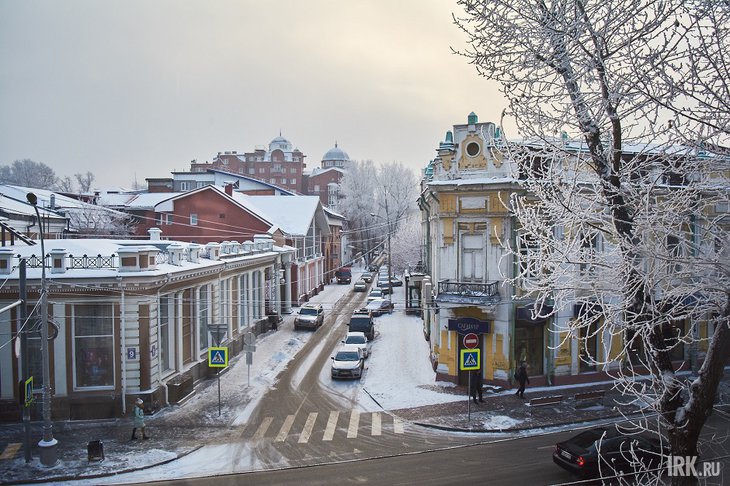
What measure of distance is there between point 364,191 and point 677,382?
87.2 meters

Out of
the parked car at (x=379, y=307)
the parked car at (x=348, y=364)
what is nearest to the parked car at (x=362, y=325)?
the parked car at (x=379, y=307)

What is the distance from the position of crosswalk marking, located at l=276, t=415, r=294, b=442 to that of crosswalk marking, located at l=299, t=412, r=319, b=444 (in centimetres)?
55

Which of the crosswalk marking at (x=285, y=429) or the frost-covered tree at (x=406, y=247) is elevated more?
the frost-covered tree at (x=406, y=247)

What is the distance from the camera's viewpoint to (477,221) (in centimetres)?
2291

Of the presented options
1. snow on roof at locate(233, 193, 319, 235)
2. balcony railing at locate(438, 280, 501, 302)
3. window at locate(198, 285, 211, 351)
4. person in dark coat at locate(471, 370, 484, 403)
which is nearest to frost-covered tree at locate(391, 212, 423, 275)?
snow on roof at locate(233, 193, 319, 235)

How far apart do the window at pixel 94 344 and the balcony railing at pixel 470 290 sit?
42.4ft

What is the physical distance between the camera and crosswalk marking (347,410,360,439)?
18.4 metres

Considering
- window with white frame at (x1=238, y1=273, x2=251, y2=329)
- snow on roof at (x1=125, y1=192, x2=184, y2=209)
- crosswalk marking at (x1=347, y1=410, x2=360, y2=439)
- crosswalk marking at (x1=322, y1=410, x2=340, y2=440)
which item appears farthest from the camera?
snow on roof at (x1=125, y1=192, x2=184, y2=209)

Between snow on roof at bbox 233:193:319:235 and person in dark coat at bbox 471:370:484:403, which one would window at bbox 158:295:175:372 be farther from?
snow on roof at bbox 233:193:319:235

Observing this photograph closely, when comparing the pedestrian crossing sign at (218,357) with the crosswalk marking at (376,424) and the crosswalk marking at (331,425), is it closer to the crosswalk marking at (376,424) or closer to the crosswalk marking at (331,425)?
the crosswalk marking at (331,425)

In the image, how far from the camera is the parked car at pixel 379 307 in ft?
131

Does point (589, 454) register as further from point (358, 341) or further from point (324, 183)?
point (324, 183)

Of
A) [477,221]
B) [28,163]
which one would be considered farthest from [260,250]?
[28,163]

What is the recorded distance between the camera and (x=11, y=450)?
55.6ft
